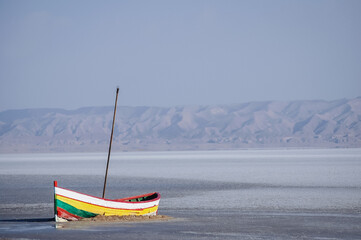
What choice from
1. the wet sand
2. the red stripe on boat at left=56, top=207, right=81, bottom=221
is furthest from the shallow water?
the wet sand

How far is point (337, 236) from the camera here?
16.9m

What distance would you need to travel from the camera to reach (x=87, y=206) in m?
20.3

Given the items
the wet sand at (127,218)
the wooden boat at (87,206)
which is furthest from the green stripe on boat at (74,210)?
the wet sand at (127,218)

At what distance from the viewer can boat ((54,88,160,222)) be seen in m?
19.8

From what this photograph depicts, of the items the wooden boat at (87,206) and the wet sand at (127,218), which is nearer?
the wooden boat at (87,206)

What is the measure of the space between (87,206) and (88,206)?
0.03m

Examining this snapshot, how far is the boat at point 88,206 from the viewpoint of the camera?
778 inches

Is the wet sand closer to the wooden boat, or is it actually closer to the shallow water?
the wooden boat

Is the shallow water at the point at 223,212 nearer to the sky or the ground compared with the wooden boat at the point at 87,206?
nearer to the ground

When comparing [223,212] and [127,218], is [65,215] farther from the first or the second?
[223,212]

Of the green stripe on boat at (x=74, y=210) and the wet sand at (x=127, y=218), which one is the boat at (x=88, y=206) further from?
the wet sand at (x=127, y=218)

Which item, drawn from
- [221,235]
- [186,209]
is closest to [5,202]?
[186,209]

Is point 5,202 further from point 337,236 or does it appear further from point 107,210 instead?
point 337,236

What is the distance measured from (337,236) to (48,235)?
24.5ft
